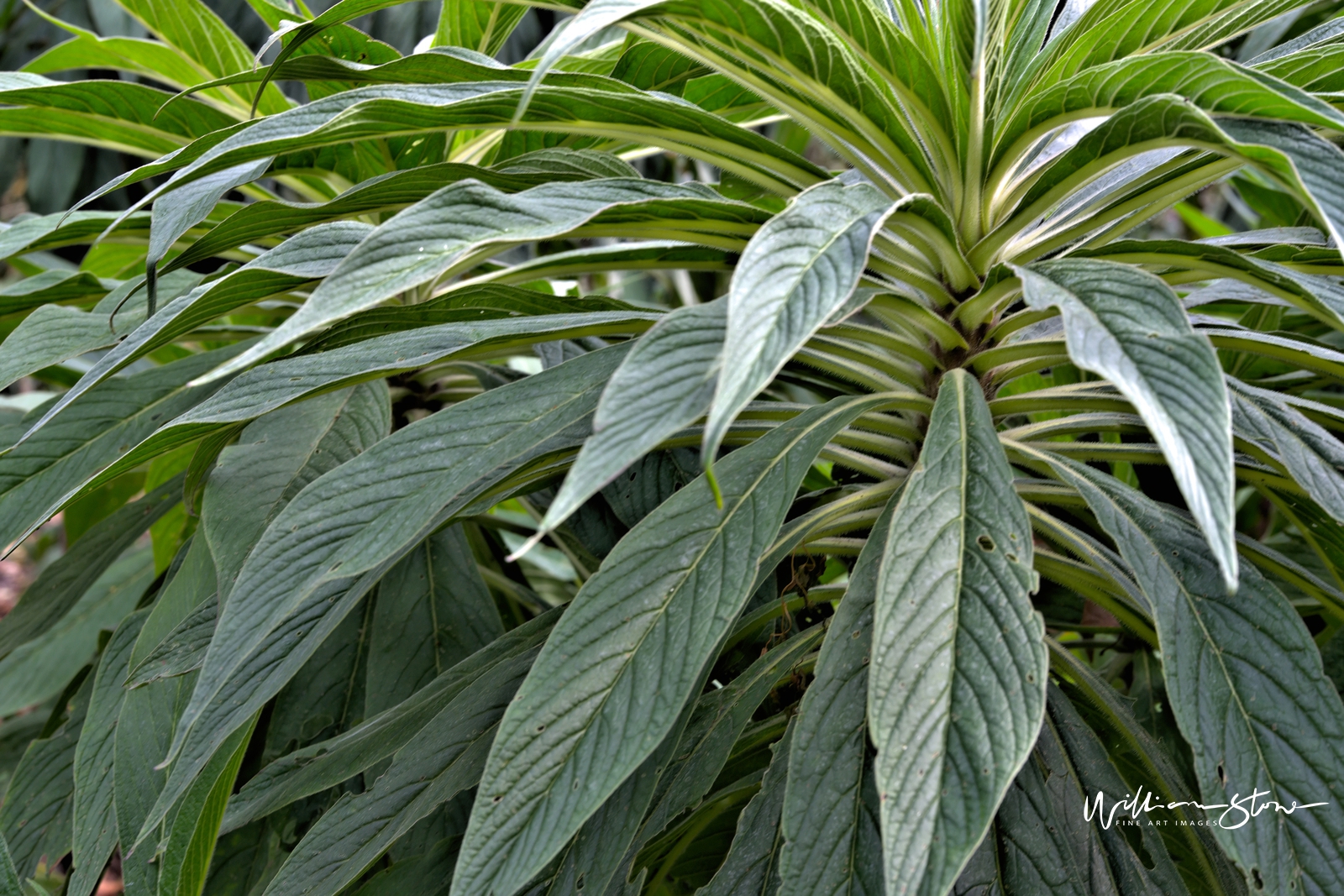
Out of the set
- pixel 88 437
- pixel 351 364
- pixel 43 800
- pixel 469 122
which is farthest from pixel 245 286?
pixel 43 800

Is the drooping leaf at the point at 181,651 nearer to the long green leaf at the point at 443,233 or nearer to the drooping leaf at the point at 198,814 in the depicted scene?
the drooping leaf at the point at 198,814

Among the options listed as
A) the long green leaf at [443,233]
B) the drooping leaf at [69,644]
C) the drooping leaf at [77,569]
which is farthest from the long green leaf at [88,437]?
the drooping leaf at [69,644]

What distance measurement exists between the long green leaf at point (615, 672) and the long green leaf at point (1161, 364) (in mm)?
169

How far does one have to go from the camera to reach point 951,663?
45cm

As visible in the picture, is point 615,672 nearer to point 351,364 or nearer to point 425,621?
point 351,364

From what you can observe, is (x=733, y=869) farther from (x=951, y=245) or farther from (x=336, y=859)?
(x=951, y=245)

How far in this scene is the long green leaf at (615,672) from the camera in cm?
48

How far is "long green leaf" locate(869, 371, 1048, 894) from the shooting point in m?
0.40

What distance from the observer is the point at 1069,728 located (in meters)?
0.68

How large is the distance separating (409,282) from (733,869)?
41 cm

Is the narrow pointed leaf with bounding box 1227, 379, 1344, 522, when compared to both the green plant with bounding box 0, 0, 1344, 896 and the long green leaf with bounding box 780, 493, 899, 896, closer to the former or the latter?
the green plant with bounding box 0, 0, 1344, 896

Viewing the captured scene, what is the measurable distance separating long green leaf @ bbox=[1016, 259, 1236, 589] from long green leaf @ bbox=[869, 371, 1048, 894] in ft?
0.31

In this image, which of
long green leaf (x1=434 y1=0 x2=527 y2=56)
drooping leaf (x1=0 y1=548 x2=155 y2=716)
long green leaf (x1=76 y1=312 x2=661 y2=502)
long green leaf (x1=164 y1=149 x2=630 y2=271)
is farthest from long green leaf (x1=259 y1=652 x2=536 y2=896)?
drooping leaf (x1=0 y1=548 x2=155 y2=716)
